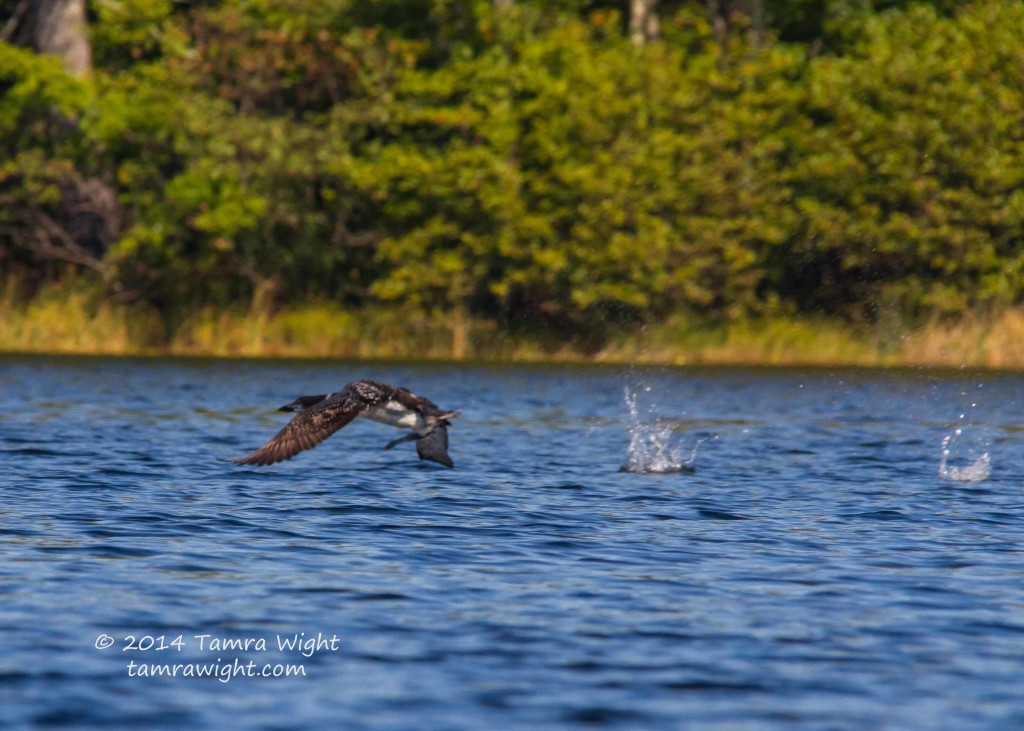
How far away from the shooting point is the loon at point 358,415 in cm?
1293

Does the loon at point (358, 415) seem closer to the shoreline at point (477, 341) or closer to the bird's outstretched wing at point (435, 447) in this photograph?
the bird's outstretched wing at point (435, 447)

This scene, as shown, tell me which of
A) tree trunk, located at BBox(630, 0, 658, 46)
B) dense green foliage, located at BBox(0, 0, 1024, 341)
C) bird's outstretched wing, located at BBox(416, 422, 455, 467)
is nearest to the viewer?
bird's outstretched wing, located at BBox(416, 422, 455, 467)

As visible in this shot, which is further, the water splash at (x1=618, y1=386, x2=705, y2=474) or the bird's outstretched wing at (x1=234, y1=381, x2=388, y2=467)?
the water splash at (x1=618, y1=386, x2=705, y2=474)

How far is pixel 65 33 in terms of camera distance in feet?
127

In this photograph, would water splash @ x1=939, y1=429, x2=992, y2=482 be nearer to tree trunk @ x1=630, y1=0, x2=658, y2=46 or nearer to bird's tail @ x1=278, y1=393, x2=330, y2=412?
bird's tail @ x1=278, y1=393, x2=330, y2=412

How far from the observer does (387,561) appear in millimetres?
10352

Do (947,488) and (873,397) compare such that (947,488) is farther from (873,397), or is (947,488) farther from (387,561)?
(873,397)

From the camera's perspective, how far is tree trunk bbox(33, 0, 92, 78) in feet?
127

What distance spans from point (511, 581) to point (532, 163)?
29329mm

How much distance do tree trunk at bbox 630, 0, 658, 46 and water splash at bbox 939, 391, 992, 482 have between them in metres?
22.2

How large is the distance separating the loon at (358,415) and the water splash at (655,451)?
295 centimetres

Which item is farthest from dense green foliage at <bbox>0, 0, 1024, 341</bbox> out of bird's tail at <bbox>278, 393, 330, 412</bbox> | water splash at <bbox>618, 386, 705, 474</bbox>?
bird's tail at <bbox>278, 393, 330, 412</bbox>

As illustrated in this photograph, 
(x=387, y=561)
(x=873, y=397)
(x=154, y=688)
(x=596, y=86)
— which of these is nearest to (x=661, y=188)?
(x=596, y=86)

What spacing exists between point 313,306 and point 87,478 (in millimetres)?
24045
